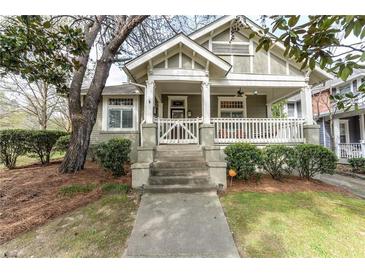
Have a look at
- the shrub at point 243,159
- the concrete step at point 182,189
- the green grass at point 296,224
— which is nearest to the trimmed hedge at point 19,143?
the concrete step at point 182,189

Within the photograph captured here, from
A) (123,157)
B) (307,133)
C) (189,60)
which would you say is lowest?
(123,157)

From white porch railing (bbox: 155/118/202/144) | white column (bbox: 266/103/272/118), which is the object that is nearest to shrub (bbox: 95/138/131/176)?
white porch railing (bbox: 155/118/202/144)

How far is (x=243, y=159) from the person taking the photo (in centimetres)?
598

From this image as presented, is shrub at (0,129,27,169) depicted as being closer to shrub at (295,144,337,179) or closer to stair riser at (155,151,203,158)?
stair riser at (155,151,203,158)

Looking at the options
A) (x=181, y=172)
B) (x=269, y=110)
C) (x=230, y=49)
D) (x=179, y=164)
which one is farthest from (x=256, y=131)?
(x=181, y=172)

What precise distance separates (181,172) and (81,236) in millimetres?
3050

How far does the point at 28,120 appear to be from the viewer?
79.5 feet

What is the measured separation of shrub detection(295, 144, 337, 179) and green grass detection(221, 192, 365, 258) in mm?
1202

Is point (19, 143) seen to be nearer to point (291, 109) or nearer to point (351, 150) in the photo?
point (351, 150)

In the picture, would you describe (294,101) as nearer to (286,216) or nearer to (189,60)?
(189,60)

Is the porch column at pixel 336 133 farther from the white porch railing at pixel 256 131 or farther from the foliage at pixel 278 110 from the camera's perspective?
the white porch railing at pixel 256 131

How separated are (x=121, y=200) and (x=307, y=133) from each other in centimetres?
713

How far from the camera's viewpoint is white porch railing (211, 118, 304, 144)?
768 cm
